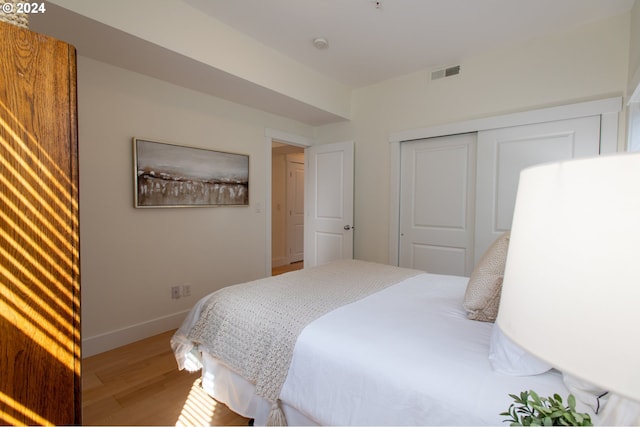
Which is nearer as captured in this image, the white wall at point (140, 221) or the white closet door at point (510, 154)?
the white wall at point (140, 221)

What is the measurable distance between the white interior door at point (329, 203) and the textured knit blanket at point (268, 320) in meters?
1.84

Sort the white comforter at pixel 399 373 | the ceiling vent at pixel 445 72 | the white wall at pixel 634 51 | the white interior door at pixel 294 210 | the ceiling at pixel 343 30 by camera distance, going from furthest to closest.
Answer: the white interior door at pixel 294 210 → the ceiling vent at pixel 445 72 → the ceiling at pixel 343 30 → the white wall at pixel 634 51 → the white comforter at pixel 399 373

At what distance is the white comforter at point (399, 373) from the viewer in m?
0.93

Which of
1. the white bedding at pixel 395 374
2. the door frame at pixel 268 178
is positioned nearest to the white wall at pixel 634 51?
the white bedding at pixel 395 374

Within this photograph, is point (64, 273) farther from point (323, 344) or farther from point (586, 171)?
point (586, 171)

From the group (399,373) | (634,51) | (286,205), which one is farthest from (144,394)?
(286,205)

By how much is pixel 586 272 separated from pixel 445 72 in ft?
10.9

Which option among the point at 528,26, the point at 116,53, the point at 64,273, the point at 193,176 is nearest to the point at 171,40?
the point at 116,53

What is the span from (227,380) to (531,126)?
3.14m

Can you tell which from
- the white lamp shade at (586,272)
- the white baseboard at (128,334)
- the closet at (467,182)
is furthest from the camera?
the closet at (467,182)

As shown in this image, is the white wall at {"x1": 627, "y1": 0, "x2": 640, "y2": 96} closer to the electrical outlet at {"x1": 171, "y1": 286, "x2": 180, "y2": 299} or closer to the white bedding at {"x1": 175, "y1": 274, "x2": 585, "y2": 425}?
the white bedding at {"x1": 175, "y1": 274, "x2": 585, "y2": 425}

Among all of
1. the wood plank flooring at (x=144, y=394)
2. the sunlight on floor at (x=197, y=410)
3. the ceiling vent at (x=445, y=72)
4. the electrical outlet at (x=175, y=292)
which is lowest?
the wood plank flooring at (x=144, y=394)

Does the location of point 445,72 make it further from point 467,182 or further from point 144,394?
point 144,394

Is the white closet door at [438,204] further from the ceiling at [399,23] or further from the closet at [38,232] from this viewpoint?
the closet at [38,232]
